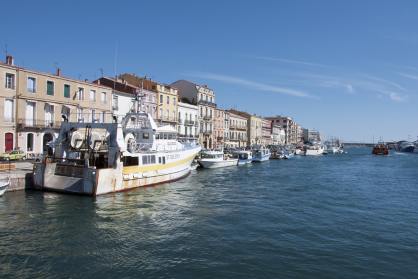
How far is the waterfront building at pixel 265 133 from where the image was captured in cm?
13475

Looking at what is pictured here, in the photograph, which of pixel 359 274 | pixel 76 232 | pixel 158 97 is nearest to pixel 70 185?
pixel 76 232

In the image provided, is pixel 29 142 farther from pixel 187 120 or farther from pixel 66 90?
pixel 187 120

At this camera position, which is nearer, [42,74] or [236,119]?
[42,74]

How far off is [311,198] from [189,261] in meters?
17.1

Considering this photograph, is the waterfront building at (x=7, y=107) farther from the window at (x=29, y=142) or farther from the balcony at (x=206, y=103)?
the balcony at (x=206, y=103)

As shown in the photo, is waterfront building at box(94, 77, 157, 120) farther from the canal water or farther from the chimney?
the canal water

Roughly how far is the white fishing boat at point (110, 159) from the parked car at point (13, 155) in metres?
8.73

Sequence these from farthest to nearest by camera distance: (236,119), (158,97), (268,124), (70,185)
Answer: (268,124)
(236,119)
(158,97)
(70,185)

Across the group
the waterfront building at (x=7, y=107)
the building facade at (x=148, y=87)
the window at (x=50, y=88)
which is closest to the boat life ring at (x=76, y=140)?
the waterfront building at (x=7, y=107)

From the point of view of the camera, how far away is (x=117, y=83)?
60.3 m

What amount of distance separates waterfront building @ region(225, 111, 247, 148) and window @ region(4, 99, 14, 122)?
6473 centimetres

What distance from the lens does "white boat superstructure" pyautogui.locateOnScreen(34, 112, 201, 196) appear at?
1093 inches

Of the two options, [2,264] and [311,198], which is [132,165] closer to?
[311,198]

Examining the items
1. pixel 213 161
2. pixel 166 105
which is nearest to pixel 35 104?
pixel 213 161
